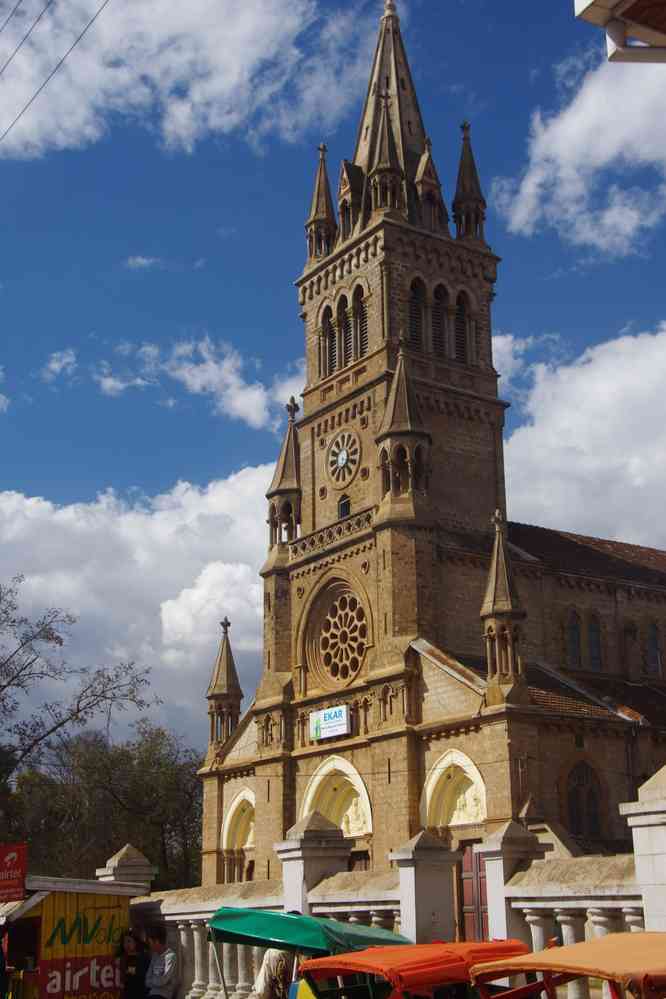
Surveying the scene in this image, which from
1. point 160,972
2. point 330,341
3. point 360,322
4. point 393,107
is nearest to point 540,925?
point 160,972

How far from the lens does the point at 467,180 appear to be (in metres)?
55.6

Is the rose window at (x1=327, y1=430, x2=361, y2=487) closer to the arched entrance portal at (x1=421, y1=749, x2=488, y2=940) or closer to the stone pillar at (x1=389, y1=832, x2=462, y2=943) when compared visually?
the arched entrance portal at (x1=421, y1=749, x2=488, y2=940)

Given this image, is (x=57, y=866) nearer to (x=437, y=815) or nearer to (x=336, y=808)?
(x=336, y=808)

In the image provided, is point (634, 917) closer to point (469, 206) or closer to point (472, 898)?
point (472, 898)

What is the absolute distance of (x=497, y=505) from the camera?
5047 cm

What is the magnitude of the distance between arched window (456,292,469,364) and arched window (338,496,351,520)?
8.02 meters

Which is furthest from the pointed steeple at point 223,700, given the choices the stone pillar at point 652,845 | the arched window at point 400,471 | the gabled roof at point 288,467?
the stone pillar at point 652,845

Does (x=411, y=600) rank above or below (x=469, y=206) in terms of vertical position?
below

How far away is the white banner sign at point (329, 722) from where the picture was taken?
45906 mm

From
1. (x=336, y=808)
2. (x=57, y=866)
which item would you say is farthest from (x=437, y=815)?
(x=57, y=866)

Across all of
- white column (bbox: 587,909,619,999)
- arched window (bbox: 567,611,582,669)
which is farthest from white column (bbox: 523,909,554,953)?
arched window (bbox: 567,611,582,669)

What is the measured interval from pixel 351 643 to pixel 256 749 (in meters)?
6.67

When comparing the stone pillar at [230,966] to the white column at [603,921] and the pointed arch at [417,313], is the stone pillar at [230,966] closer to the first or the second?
the white column at [603,921]

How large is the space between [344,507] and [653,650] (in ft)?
46.3
